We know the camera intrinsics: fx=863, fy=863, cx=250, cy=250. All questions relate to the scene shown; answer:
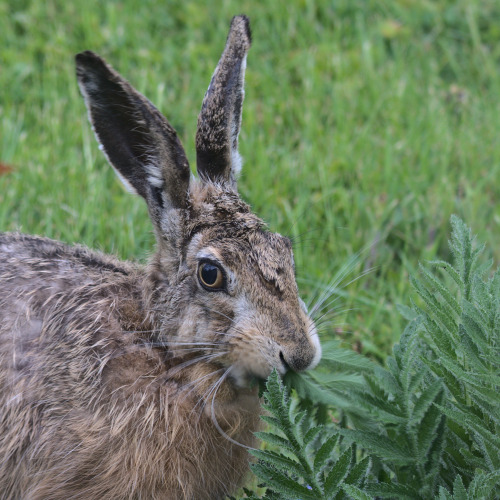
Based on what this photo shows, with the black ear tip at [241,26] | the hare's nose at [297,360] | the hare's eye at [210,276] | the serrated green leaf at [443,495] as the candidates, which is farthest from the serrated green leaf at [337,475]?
the black ear tip at [241,26]

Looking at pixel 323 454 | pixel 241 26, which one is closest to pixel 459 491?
pixel 323 454

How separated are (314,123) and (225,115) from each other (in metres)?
2.11

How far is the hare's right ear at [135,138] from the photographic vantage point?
3225 mm

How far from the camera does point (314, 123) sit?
17.8ft

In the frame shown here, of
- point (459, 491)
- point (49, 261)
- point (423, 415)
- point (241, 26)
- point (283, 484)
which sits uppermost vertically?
point (241, 26)

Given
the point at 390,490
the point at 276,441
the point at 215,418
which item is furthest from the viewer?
the point at 215,418

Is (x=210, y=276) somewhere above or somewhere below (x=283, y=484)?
above

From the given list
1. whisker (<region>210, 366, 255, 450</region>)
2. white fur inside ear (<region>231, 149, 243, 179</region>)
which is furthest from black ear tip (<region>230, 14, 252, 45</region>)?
whisker (<region>210, 366, 255, 450</region>)

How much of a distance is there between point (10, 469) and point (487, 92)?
4333mm

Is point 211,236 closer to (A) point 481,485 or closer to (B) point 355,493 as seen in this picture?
(B) point 355,493

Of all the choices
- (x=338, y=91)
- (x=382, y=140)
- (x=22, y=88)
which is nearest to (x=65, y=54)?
(x=22, y=88)

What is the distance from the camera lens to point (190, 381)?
319 centimetres

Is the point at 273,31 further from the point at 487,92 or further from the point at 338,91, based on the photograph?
the point at 487,92

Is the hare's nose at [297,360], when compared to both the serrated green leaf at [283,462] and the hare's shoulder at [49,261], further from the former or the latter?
the hare's shoulder at [49,261]
